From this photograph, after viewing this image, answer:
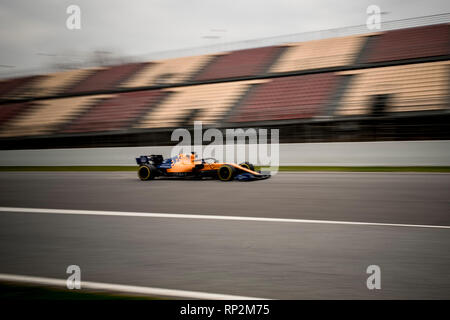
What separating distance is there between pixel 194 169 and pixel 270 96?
31.6 feet

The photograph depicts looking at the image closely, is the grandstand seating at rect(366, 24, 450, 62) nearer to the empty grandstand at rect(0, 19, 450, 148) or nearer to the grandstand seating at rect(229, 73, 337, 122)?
the empty grandstand at rect(0, 19, 450, 148)

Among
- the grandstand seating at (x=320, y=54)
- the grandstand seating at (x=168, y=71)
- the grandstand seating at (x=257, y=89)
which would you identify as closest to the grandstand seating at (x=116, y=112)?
the grandstand seating at (x=257, y=89)

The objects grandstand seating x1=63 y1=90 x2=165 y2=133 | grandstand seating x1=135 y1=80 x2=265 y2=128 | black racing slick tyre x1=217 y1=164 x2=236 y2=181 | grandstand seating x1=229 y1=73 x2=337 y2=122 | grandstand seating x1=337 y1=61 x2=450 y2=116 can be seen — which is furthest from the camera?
grandstand seating x1=63 y1=90 x2=165 y2=133

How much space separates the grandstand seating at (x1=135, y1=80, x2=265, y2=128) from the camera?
1874 centimetres

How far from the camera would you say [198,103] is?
20062 mm

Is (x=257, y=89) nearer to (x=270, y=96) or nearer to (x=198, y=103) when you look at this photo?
(x=270, y=96)

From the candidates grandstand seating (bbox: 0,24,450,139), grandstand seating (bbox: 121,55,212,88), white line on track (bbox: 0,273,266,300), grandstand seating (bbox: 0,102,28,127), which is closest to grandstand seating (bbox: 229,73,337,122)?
grandstand seating (bbox: 0,24,450,139)

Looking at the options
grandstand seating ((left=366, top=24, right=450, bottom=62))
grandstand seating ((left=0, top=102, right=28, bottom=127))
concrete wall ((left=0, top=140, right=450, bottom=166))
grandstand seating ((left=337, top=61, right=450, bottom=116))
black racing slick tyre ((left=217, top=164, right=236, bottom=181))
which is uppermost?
grandstand seating ((left=366, top=24, right=450, bottom=62))

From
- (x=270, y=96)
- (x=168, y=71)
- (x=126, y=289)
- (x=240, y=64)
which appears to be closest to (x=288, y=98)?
(x=270, y=96)

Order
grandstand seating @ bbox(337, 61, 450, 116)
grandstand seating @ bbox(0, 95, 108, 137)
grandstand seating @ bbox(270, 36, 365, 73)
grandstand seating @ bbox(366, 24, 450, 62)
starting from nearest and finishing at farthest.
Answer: grandstand seating @ bbox(337, 61, 450, 116)
grandstand seating @ bbox(366, 24, 450, 62)
grandstand seating @ bbox(270, 36, 365, 73)
grandstand seating @ bbox(0, 95, 108, 137)

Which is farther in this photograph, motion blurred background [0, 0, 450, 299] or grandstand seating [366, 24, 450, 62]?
grandstand seating [366, 24, 450, 62]

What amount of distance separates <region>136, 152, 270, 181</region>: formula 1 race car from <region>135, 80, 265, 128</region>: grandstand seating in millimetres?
7353

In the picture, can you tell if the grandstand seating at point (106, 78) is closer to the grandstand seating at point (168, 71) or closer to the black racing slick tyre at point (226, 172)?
the grandstand seating at point (168, 71)

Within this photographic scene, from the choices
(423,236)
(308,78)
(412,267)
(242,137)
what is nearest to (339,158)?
(242,137)
